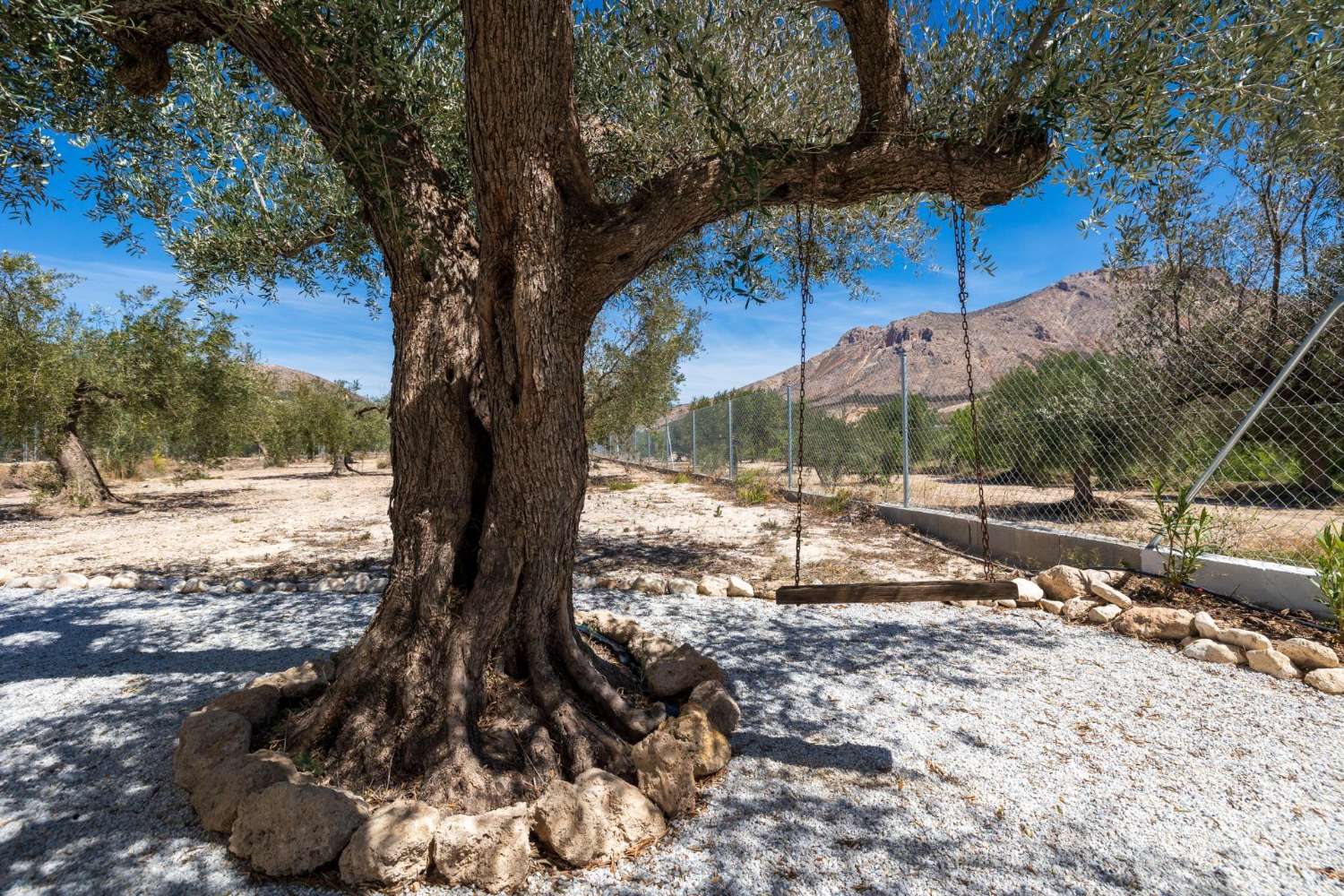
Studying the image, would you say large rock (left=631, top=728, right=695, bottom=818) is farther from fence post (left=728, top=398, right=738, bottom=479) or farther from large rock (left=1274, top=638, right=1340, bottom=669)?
fence post (left=728, top=398, right=738, bottom=479)

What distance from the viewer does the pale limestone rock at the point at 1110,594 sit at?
4273mm

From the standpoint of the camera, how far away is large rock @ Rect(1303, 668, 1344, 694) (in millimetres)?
3078

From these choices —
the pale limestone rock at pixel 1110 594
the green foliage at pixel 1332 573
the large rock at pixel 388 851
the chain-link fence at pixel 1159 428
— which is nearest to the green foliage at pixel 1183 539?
the chain-link fence at pixel 1159 428

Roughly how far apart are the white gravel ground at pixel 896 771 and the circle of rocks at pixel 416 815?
0.08m

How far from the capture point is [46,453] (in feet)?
38.3

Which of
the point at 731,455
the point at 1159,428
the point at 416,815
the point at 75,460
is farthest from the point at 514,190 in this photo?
the point at 75,460

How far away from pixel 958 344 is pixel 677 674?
72.3ft

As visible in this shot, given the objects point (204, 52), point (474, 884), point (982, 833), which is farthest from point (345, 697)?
point (204, 52)

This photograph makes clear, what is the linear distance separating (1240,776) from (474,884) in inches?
110

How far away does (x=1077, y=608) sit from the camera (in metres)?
4.42

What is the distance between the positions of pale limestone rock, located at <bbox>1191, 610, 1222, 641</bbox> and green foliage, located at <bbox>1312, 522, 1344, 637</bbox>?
0.54 m

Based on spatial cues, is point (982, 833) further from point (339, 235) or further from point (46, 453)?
point (46, 453)

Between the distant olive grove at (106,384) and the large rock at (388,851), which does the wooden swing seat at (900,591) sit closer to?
the large rock at (388,851)

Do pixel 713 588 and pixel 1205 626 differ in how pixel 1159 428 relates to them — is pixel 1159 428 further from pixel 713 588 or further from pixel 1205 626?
pixel 713 588
